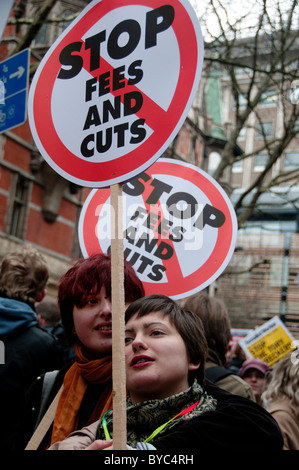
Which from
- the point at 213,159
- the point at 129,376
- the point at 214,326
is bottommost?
the point at 129,376

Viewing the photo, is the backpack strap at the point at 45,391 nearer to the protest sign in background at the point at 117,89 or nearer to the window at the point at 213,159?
the protest sign in background at the point at 117,89

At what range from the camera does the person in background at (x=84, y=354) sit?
2465 mm

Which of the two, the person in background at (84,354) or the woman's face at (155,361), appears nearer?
the woman's face at (155,361)

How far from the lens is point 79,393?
8.16 feet

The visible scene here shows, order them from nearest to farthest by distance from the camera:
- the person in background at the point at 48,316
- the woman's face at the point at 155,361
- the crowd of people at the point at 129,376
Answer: the crowd of people at the point at 129,376
the woman's face at the point at 155,361
the person in background at the point at 48,316

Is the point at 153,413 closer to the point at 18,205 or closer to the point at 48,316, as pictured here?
the point at 48,316

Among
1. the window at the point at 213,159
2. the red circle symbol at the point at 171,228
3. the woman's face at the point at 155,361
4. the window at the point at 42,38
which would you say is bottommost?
the woman's face at the point at 155,361

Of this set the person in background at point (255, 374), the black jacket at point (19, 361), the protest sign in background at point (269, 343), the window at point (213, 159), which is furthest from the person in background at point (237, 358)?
the window at point (213, 159)

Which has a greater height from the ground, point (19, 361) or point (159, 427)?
point (19, 361)

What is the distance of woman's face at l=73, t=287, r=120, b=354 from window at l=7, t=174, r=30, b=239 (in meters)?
16.4

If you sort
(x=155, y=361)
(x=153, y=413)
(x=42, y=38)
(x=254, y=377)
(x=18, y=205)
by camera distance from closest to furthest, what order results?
(x=153, y=413) < (x=155, y=361) < (x=254, y=377) < (x=18, y=205) < (x=42, y=38)

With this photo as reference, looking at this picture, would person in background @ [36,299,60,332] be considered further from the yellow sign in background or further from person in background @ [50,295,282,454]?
the yellow sign in background

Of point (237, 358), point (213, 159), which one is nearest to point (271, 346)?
point (237, 358)

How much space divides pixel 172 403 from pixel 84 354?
2.10 feet
